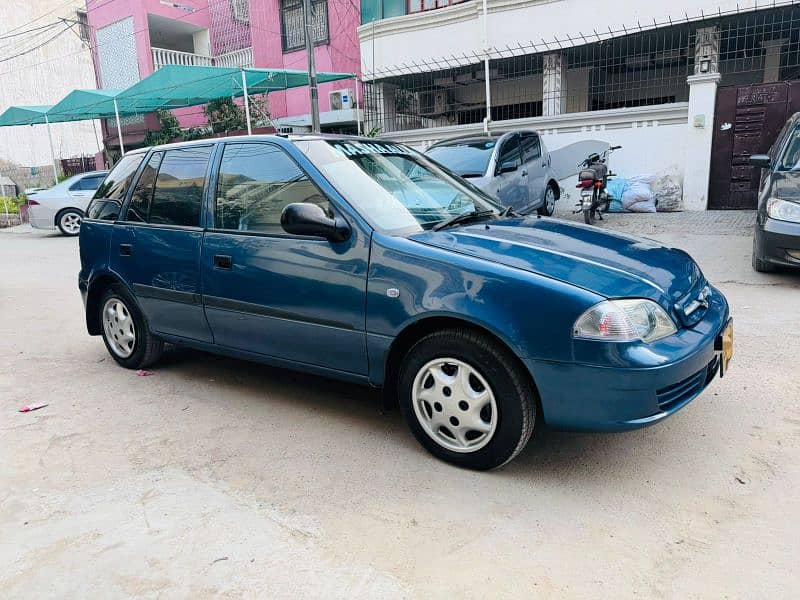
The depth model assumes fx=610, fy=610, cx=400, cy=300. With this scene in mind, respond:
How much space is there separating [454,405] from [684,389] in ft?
3.45

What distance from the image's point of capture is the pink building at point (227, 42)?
17375 mm

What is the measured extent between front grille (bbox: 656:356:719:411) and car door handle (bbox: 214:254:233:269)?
2.50 m

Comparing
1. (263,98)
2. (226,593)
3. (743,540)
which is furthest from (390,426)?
(263,98)

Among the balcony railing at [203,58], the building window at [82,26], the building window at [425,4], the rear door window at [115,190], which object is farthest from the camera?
the building window at [82,26]

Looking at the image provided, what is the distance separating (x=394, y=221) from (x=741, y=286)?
15.7ft

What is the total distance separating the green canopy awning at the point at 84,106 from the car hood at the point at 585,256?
1594 cm

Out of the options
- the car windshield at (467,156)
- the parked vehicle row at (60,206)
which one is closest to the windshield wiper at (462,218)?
the car windshield at (467,156)

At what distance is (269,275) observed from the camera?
3.55 meters

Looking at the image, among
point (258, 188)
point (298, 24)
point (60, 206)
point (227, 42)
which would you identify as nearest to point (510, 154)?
point (258, 188)

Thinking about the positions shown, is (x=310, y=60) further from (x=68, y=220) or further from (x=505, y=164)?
(x=68, y=220)

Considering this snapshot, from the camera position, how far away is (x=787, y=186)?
21.0 ft

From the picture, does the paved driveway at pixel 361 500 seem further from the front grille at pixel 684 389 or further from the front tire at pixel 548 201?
the front tire at pixel 548 201

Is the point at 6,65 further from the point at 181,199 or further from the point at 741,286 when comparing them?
the point at 741,286

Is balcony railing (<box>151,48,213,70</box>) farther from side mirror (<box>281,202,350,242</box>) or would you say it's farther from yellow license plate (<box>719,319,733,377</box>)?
yellow license plate (<box>719,319,733,377</box>)
